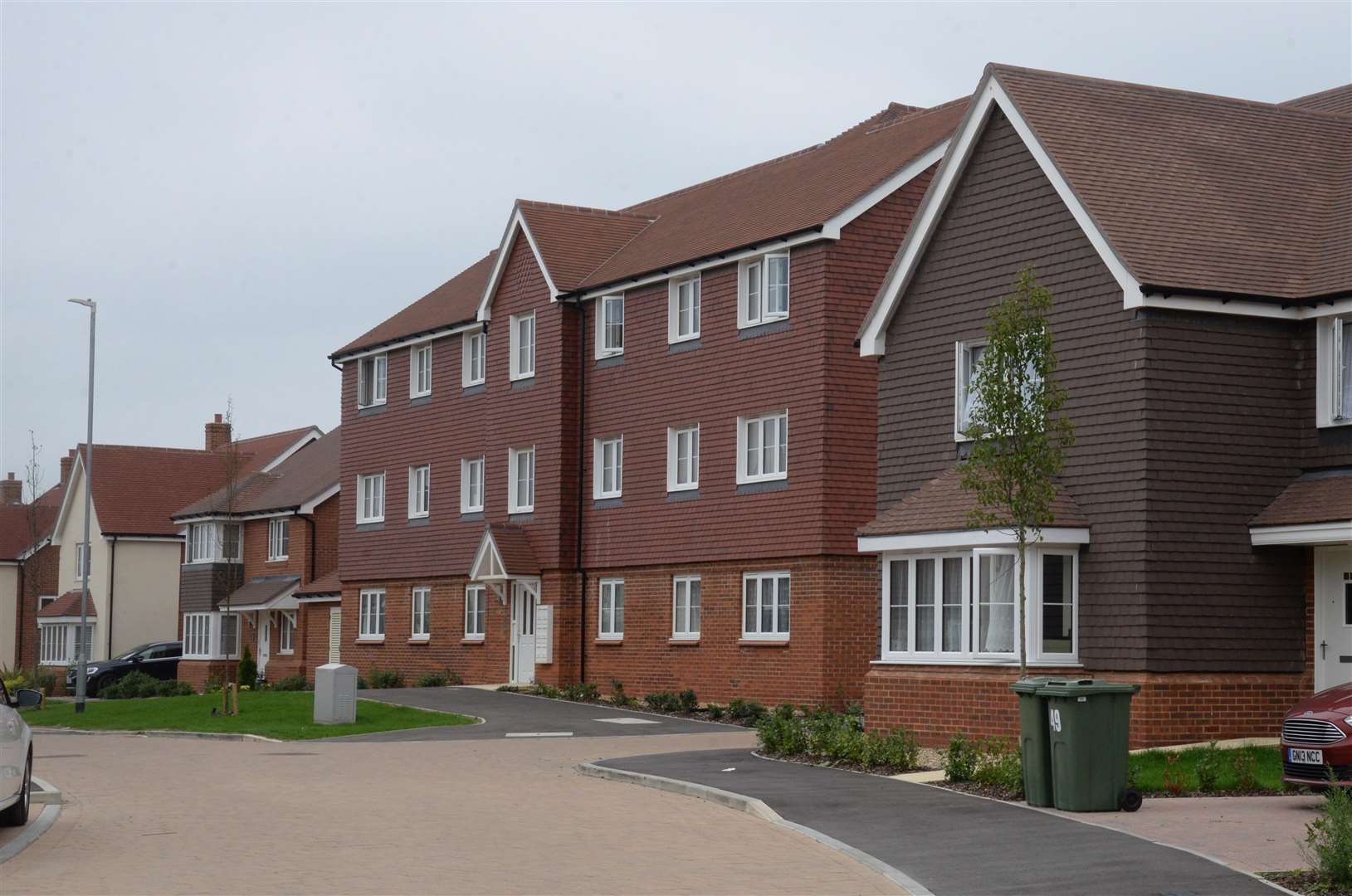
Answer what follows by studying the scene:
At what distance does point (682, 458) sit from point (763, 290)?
4129 millimetres

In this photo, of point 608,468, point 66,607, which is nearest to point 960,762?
point 608,468

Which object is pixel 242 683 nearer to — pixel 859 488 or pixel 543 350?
pixel 543 350

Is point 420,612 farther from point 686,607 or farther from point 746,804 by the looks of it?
point 746,804

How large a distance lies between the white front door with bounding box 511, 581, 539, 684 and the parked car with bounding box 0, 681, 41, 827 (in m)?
23.5

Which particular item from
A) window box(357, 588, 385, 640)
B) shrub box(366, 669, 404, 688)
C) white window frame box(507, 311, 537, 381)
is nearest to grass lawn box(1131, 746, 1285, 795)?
white window frame box(507, 311, 537, 381)

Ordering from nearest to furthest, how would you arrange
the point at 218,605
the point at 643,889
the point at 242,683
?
the point at 643,889, the point at 242,683, the point at 218,605

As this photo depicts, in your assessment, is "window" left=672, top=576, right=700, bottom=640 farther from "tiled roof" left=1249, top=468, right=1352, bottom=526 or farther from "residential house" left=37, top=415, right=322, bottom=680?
"residential house" left=37, top=415, right=322, bottom=680

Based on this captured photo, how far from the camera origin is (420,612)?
44094mm

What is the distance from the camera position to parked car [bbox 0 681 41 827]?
47.2 feet

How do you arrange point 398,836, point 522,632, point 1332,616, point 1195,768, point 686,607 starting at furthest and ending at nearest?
point 522,632 → point 686,607 → point 1332,616 → point 1195,768 → point 398,836

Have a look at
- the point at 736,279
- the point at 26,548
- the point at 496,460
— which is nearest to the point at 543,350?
the point at 496,460

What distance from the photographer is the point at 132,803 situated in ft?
59.2

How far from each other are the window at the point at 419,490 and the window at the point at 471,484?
1.60m

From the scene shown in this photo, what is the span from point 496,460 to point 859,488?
11.4m
